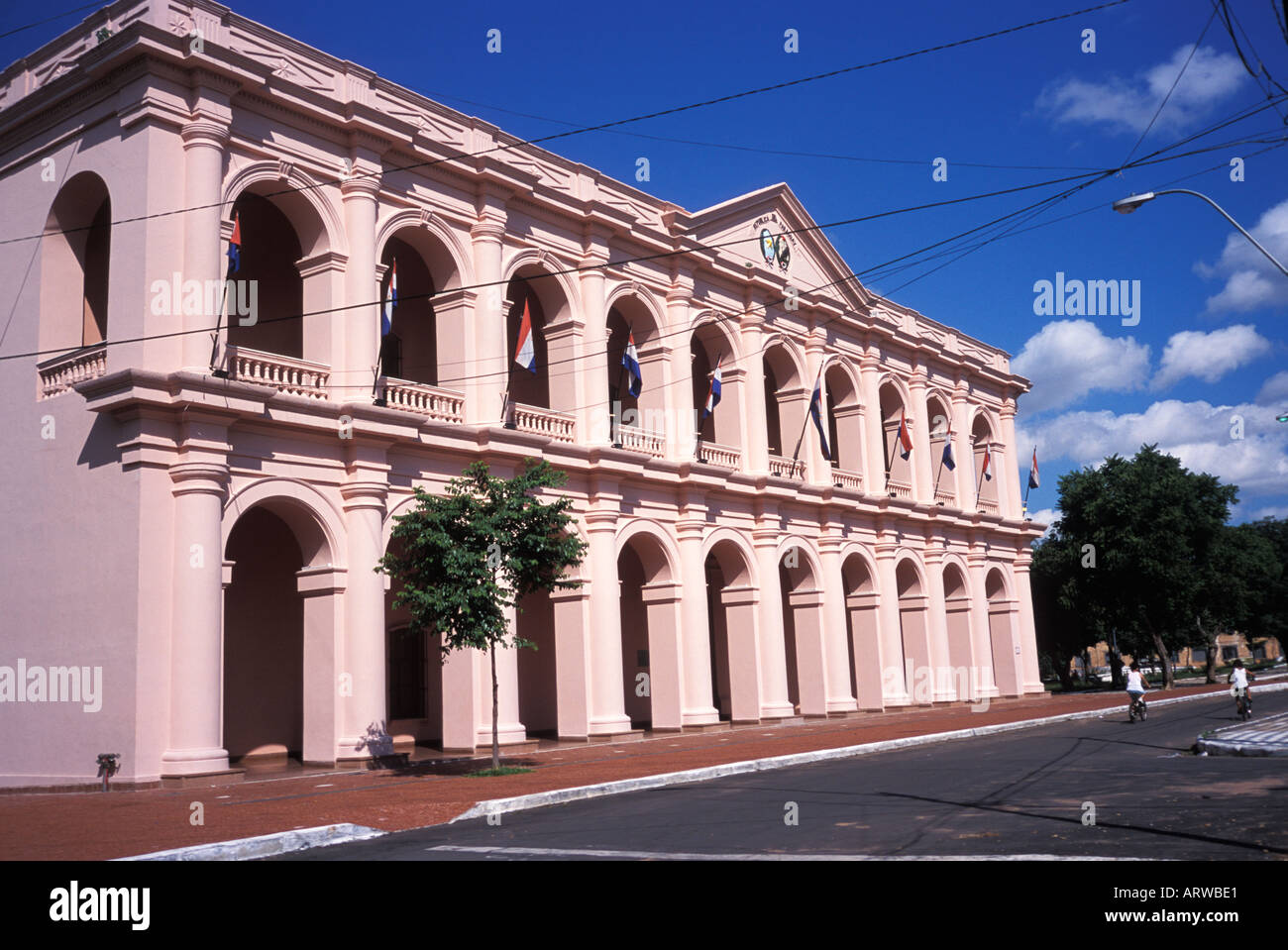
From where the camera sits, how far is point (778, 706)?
92.7ft

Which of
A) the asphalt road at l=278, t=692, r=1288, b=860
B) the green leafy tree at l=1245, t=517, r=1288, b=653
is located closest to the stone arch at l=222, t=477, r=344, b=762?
the asphalt road at l=278, t=692, r=1288, b=860

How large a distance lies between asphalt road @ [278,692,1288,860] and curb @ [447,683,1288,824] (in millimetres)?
269

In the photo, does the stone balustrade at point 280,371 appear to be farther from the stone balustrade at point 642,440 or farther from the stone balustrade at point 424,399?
the stone balustrade at point 642,440

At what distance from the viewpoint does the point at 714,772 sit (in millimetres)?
16359

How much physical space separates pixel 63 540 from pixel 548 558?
25.2ft

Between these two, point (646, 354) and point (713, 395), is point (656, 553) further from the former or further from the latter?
point (646, 354)

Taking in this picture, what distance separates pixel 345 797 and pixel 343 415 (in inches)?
280

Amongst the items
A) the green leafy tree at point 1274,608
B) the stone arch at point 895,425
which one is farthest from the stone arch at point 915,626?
the green leafy tree at point 1274,608

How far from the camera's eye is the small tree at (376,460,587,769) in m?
16.7

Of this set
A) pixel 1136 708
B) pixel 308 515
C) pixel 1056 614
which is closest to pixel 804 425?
pixel 1136 708

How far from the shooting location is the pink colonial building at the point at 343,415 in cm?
1688

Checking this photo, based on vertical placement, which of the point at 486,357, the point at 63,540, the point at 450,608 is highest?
the point at 486,357
